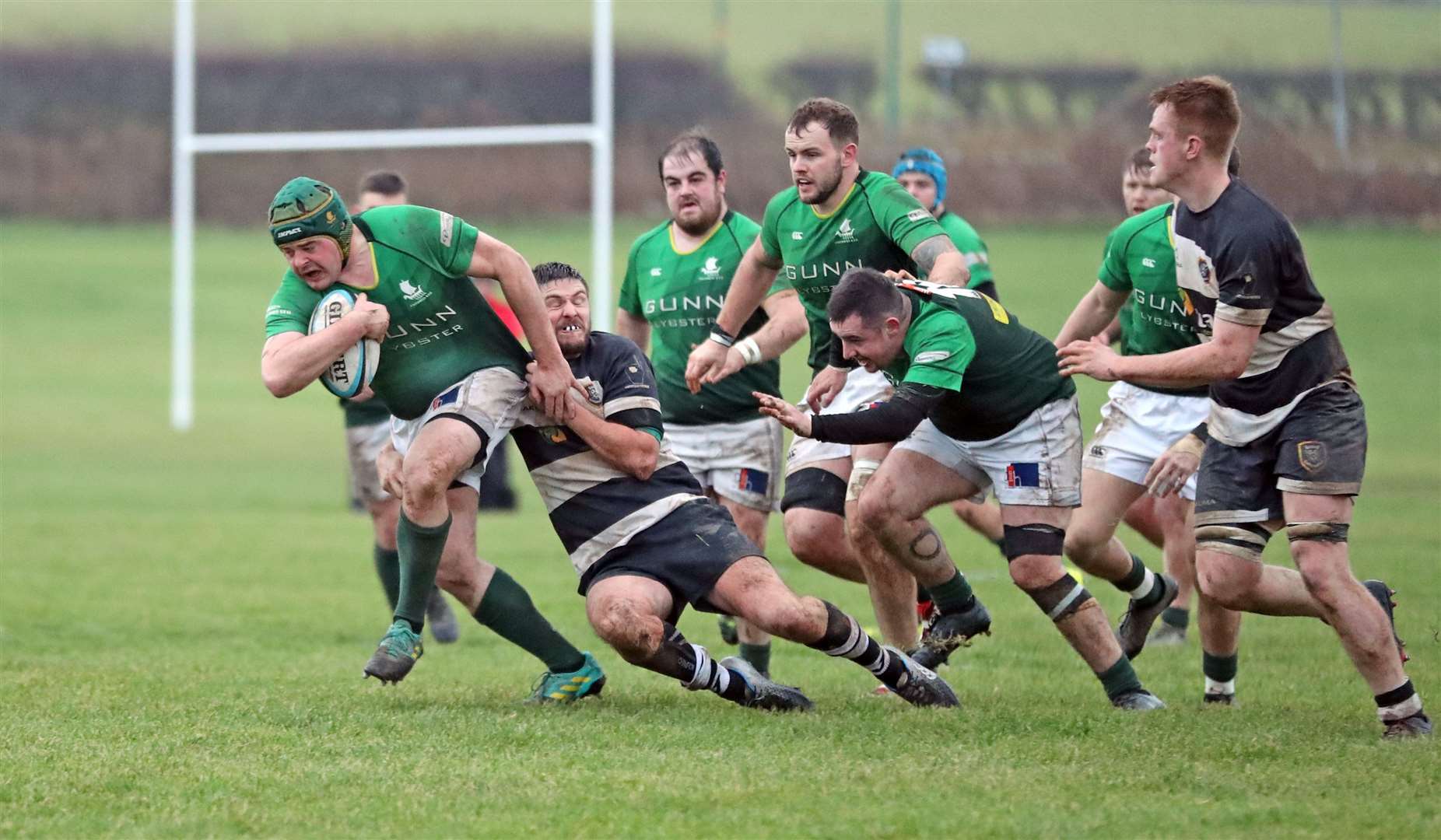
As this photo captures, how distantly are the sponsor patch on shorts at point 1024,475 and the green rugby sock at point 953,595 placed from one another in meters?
0.57

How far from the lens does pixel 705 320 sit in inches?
319

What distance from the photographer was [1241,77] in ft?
82.7

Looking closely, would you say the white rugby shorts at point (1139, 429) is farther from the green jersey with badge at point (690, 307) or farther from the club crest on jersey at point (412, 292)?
the club crest on jersey at point (412, 292)

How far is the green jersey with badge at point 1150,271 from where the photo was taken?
7.14 metres

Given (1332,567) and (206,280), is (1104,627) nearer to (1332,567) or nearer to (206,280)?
(1332,567)

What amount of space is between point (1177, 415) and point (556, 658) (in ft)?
10.1

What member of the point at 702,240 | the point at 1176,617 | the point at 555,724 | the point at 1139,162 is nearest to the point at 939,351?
the point at 555,724

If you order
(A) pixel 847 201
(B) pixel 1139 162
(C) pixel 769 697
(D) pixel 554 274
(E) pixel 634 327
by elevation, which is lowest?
(C) pixel 769 697

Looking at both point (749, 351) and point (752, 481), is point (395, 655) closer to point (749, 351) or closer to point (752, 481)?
point (749, 351)

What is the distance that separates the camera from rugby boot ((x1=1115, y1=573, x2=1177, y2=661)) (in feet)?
24.9

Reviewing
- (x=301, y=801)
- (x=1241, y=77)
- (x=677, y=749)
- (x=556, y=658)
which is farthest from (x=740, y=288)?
(x=1241, y=77)

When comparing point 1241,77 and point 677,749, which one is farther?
point 1241,77

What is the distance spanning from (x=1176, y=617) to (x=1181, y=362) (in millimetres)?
3504

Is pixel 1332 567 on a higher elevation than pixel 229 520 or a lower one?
higher
